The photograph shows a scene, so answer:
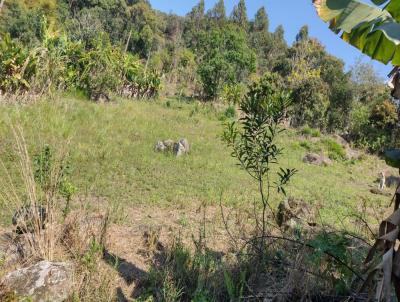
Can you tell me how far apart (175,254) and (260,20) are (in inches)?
2442

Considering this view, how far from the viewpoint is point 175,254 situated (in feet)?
11.8

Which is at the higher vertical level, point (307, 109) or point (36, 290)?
point (307, 109)

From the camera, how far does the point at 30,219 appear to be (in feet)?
10.7

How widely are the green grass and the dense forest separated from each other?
0.82 m

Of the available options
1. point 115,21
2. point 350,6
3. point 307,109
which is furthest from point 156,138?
point 115,21

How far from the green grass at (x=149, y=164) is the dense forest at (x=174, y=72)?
821 mm

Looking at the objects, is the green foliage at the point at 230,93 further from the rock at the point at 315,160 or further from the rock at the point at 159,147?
the rock at the point at 159,147

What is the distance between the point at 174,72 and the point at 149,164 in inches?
868

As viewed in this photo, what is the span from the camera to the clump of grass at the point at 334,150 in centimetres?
1408

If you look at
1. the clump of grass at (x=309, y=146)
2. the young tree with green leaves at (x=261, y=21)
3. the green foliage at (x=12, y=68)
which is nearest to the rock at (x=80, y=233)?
the green foliage at (x=12, y=68)

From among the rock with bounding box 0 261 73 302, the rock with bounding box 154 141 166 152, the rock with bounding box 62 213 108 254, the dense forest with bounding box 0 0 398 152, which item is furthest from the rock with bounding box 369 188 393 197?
the rock with bounding box 0 261 73 302

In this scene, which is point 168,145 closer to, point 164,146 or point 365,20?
point 164,146

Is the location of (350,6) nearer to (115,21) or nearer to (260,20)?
(115,21)

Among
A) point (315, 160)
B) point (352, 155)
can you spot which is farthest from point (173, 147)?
point (352, 155)
